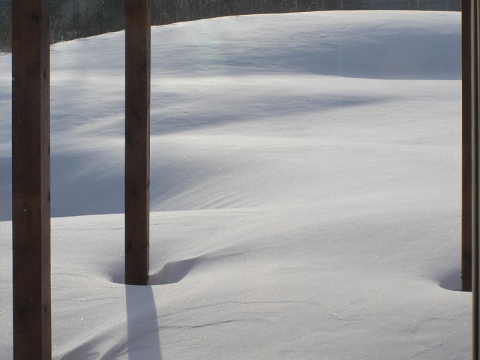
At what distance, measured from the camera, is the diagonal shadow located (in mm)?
2371

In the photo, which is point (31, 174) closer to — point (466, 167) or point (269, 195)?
point (466, 167)

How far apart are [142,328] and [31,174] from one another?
70 centimetres

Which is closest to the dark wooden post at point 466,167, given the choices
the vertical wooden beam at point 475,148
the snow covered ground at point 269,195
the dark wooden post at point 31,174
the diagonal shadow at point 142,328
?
the snow covered ground at point 269,195

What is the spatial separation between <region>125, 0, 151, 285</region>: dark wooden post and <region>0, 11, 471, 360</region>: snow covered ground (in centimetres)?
14

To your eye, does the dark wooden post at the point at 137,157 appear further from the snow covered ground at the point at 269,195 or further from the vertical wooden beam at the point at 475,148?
the vertical wooden beam at the point at 475,148

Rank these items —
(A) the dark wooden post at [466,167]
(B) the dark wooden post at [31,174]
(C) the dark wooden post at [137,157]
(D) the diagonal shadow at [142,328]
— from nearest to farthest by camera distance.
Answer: (B) the dark wooden post at [31,174] < (D) the diagonal shadow at [142,328] < (A) the dark wooden post at [466,167] < (C) the dark wooden post at [137,157]

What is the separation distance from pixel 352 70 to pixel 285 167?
16.0 ft

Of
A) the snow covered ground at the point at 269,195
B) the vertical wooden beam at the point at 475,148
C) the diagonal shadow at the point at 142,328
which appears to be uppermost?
the vertical wooden beam at the point at 475,148

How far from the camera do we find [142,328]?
2.53m

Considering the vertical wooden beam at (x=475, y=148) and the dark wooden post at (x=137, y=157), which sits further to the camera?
the dark wooden post at (x=137, y=157)

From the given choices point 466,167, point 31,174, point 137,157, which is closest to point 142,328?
point 31,174

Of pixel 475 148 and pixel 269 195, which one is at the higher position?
pixel 475 148

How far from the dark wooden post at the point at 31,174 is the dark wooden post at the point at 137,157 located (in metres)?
1.11

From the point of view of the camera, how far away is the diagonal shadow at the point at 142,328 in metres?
2.37
